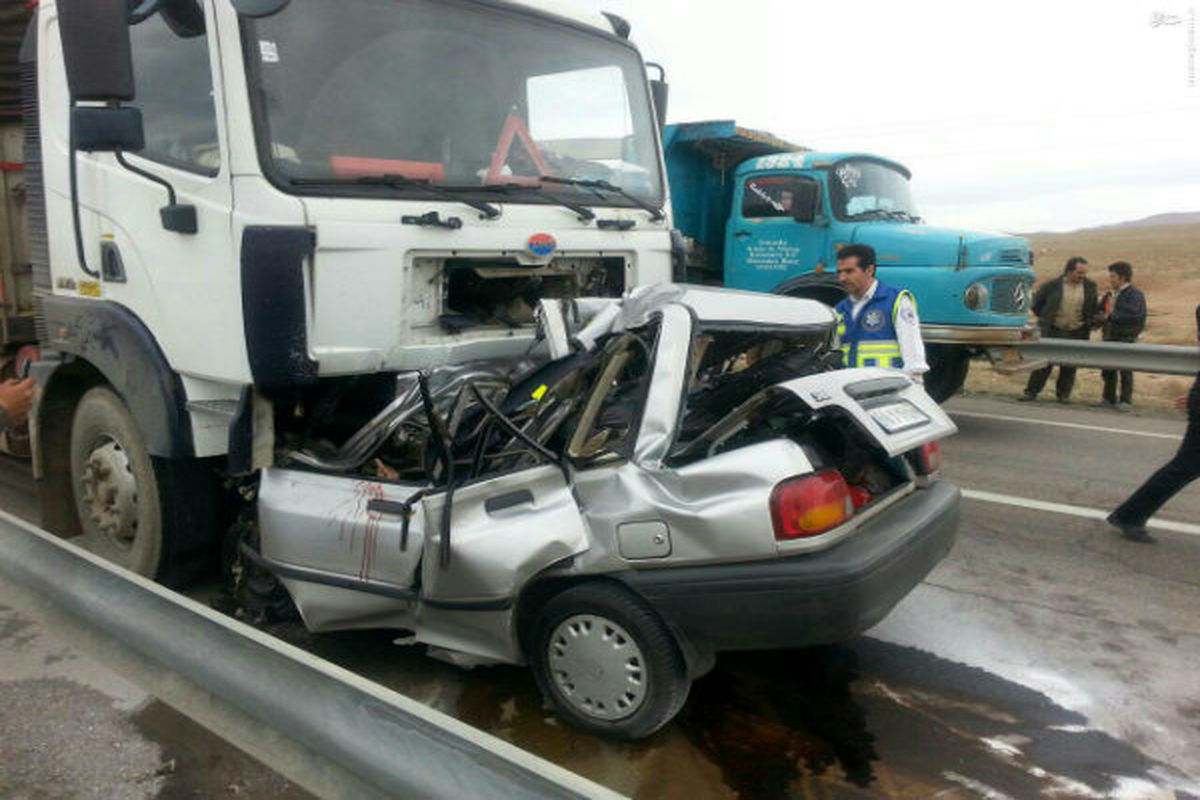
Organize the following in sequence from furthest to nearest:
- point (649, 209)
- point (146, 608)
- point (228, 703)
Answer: point (649, 209)
point (146, 608)
point (228, 703)

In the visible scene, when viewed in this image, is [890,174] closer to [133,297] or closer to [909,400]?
[909,400]

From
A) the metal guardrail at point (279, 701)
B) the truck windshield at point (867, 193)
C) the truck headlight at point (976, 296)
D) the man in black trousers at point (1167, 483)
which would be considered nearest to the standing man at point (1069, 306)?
the truck windshield at point (867, 193)

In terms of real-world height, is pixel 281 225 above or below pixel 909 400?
above

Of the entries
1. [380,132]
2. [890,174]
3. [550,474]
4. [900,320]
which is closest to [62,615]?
[550,474]

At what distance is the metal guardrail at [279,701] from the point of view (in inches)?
66.6

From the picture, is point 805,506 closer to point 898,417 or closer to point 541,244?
point 898,417

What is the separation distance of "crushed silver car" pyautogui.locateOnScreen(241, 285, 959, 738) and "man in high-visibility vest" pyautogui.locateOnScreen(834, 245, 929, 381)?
4.56 ft

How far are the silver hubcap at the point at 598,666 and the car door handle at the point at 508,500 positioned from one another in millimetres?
394

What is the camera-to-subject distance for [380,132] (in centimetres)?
365

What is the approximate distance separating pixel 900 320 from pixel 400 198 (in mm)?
2737

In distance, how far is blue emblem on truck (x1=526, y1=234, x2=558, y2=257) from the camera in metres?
3.87

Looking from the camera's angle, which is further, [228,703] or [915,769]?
[915,769]

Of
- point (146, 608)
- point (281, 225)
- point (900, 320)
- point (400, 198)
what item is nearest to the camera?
point (146, 608)

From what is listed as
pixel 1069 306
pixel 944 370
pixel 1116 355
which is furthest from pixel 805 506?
pixel 1069 306
